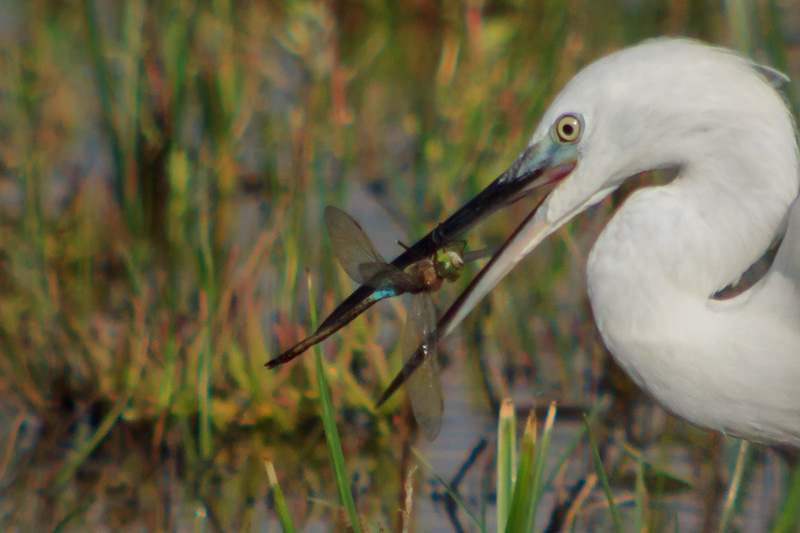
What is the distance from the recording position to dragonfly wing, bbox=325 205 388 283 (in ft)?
7.18

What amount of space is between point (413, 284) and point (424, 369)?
161mm

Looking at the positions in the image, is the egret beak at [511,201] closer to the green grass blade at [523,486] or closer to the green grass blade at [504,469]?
the green grass blade at [504,469]

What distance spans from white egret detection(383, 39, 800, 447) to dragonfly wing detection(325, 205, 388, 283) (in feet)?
0.71

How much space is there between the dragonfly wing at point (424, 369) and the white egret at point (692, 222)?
0.04 m

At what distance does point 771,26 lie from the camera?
264 cm

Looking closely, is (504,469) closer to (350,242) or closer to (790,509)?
(790,509)

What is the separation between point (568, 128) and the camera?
215cm

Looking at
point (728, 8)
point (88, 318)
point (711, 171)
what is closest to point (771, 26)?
point (728, 8)

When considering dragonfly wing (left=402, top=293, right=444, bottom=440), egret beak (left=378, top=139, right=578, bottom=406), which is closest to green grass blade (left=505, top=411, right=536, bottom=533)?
dragonfly wing (left=402, top=293, right=444, bottom=440)

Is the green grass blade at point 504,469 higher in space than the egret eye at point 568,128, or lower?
lower

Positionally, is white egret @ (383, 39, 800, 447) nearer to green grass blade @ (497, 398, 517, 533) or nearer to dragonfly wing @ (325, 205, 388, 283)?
dragonfly wing @ (325, 205, 388, 283)

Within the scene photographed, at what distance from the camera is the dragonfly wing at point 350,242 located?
219 centimetres

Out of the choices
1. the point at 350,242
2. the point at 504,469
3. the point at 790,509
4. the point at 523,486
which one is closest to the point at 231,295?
the point at 350,242

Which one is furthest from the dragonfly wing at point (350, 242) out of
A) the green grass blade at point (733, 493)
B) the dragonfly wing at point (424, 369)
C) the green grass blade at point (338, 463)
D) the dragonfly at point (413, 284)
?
the green grass blade at point (733, 493)
